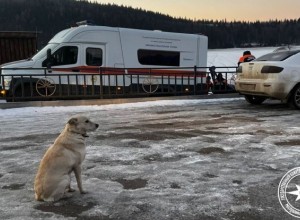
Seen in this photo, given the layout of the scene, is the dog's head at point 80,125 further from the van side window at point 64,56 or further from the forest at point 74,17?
the forest at point 74,17

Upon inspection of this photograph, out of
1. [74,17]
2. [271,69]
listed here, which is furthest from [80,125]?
[74,17]

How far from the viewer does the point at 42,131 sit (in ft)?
26.1

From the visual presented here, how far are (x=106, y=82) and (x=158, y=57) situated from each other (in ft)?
8.59

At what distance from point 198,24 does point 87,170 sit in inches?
3974

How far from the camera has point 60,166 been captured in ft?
12.9

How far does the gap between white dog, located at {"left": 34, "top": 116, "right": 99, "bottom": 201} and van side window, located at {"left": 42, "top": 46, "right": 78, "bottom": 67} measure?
34.1 ft

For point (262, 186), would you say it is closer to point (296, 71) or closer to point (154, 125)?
point (154, 125)

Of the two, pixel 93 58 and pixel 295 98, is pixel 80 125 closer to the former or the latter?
pixel 295 98

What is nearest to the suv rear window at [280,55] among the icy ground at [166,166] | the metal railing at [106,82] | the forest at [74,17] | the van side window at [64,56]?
the icy ground at [166,166]

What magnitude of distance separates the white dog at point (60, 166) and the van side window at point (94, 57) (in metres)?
10.4

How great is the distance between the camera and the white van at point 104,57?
13789 millimetres

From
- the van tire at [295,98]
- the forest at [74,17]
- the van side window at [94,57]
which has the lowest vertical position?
the van tire at [295,98]

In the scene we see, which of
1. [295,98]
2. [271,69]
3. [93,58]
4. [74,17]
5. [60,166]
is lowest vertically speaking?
[295,98]

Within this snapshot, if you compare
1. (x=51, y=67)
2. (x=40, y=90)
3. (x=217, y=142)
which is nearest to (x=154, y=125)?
(x=217, y=142)
